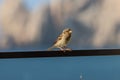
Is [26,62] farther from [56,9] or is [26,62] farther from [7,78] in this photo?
[56,9]

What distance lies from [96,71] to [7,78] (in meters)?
0.50

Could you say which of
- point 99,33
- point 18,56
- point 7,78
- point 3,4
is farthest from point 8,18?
point 99,33

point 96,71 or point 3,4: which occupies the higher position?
point 3,4

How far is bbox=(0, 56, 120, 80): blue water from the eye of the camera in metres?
1.71

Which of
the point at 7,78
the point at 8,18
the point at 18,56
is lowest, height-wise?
the point at 7,78

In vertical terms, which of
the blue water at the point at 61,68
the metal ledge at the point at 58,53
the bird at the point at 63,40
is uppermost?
the bird at the point at 63,40

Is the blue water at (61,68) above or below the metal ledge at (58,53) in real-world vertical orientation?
below

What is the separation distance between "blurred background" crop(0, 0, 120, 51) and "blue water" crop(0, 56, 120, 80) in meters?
0.07

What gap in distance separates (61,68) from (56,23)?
25cm

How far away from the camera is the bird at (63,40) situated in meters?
1.72

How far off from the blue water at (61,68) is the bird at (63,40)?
0.06 m

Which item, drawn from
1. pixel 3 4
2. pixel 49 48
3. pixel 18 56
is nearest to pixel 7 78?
pixel 18 56

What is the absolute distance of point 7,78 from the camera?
1.70m

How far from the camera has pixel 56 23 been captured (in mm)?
1758
